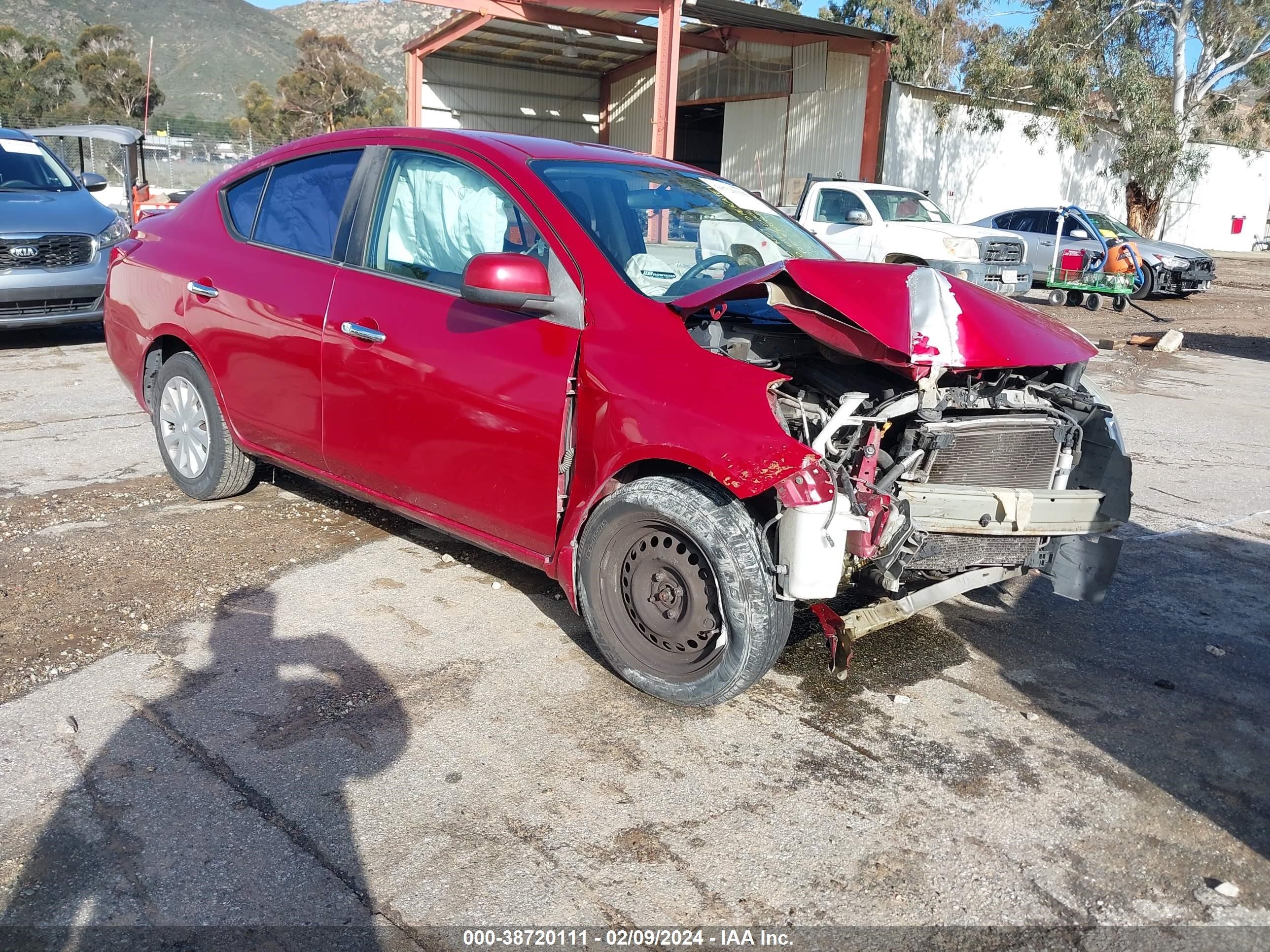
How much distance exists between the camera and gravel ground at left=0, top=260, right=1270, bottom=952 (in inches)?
102

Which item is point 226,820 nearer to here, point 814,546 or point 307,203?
point 814,546

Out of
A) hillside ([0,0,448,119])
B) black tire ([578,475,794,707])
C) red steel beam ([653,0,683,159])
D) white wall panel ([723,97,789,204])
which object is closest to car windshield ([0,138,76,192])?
black tire ([578,475,794,707])

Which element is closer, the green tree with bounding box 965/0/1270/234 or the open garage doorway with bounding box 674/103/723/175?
the green tree with bounding box 965/0/1270/234

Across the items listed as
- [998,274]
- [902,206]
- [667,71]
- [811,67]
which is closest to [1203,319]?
[998,274]

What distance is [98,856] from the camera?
266 cm

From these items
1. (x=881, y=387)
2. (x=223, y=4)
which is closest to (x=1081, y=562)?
(x=881, y=387)

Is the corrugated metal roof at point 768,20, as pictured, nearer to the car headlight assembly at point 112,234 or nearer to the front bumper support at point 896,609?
the car headlight assembly at point 112,234

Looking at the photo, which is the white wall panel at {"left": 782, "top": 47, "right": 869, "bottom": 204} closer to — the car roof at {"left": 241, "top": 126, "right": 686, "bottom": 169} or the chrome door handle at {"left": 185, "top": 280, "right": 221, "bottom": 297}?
the car roof at {"left": 241, "top": 126, "right": 686, "bottom": 169}

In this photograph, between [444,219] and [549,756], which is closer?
[549,756]

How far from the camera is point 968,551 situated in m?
3.63

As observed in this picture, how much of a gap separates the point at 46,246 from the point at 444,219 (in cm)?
717

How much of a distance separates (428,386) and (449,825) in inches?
66.1

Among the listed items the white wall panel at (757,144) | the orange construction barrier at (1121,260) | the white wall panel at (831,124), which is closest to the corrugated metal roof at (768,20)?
the white wall panel at (831,124)

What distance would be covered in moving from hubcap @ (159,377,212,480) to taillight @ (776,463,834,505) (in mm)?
3171
